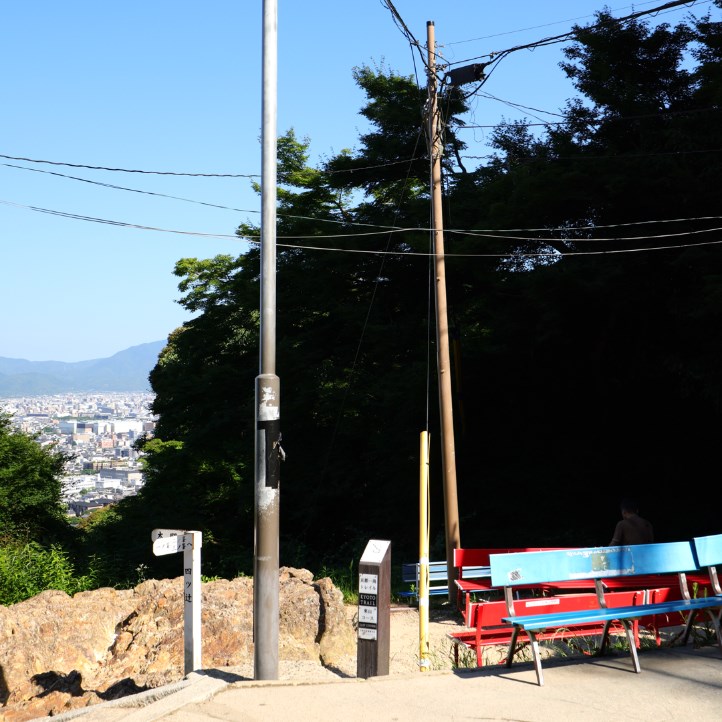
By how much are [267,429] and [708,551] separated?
14.1ft

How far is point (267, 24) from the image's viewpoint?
320 inches

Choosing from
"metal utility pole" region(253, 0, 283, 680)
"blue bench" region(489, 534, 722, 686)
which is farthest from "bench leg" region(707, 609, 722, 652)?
"metal utility pole" region(253, 0, 283, 680)

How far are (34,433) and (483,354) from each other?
22226mm

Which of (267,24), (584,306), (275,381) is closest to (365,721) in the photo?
(275,381)

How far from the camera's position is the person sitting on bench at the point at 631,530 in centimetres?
1052

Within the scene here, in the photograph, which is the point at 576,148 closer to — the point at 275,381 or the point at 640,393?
the point at 640,393

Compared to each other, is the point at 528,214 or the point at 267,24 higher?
the point at 528,214

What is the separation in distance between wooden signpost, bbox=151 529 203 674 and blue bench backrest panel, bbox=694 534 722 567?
4.55 metres

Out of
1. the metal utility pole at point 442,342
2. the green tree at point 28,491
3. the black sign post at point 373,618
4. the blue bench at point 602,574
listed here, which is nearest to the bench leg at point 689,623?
the blue bench at point 602,574

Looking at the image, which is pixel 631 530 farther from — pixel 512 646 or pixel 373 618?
pixel 373 618

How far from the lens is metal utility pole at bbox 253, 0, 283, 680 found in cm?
746

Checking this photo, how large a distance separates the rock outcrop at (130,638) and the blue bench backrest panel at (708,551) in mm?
4225

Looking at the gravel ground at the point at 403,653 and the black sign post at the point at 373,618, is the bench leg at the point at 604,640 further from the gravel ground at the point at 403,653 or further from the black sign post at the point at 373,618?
the black sign post at the point at 373,618

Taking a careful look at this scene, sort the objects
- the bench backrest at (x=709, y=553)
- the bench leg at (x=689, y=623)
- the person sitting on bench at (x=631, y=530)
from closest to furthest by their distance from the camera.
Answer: the bench leg at (x=689, y=623) < the bench backrest at (x=709, y=553) < the person sitting on bench at (x=631, y=530)
